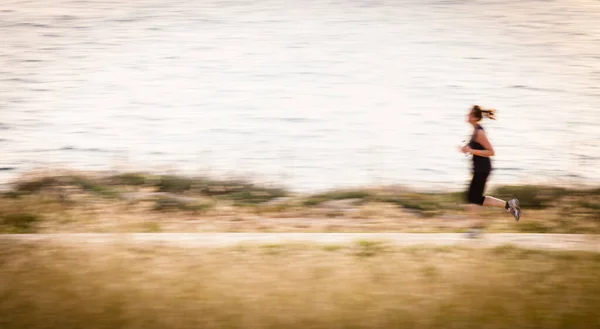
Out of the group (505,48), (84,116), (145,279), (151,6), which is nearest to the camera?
(145,279)

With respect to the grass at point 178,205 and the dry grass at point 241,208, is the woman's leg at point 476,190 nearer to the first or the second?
the dry grass at point 241,208

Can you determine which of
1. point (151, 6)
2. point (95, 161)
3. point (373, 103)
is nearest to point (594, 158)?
point (373, 103)

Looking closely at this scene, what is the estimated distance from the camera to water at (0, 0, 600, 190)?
44.6ft

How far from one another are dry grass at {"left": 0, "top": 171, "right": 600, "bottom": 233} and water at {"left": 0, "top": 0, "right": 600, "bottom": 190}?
1216mm

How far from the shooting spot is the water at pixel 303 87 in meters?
13.6

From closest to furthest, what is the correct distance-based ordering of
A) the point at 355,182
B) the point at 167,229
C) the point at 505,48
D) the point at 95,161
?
the point at 167,229
the point at 355,182
the point at 95,161
the point at 505,48

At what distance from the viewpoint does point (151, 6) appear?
2044 cm

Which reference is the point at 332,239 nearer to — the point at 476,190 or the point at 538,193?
the point at 476,190

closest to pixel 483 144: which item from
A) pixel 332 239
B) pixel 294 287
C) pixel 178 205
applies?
pixel 332 239

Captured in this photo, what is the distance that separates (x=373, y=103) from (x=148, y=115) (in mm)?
5065

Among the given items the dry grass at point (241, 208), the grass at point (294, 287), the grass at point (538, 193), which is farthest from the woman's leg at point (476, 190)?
the grass at point (538, 193)

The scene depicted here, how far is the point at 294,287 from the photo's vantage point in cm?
606

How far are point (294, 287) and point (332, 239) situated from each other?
1.80m

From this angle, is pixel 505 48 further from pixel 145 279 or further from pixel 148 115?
pixel 145 279
